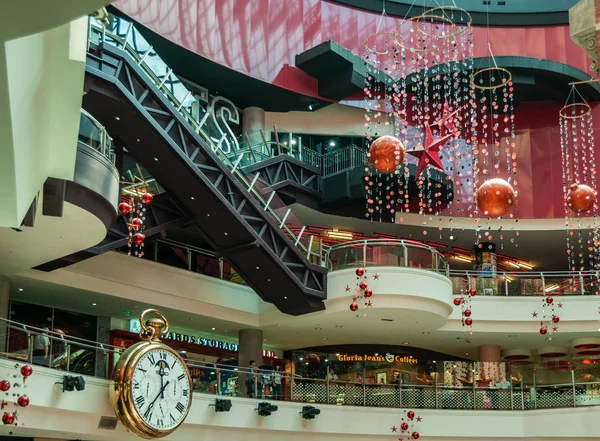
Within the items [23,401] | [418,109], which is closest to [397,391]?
[418,109]

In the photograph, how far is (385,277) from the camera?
781 inches

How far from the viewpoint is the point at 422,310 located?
20312mm

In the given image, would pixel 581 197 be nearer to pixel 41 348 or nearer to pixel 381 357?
pixel 41 348

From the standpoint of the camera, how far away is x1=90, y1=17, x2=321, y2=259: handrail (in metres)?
14.6

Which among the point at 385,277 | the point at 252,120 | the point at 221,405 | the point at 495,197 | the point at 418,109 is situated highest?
the point at 418,109

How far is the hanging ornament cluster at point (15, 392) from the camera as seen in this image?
42.1 ft

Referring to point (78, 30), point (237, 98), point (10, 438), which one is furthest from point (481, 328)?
point (78, 30)

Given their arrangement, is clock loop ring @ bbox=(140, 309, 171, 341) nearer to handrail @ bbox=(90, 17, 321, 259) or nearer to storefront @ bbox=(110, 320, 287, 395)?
storefront @ bbox=(110, 320, 287, 395)

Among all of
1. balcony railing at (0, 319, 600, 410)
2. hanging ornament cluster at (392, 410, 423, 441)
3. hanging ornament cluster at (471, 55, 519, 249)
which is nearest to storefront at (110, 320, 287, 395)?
balcony railing at (0, 319, 600, 410)

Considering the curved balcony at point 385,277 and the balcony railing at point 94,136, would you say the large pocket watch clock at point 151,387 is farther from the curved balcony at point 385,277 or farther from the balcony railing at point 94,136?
the curved balcony at point 385,277

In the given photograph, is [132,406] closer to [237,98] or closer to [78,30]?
[78,30]

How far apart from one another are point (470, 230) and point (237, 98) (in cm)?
811

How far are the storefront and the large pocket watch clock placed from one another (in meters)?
0.68

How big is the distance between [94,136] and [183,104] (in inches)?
161
